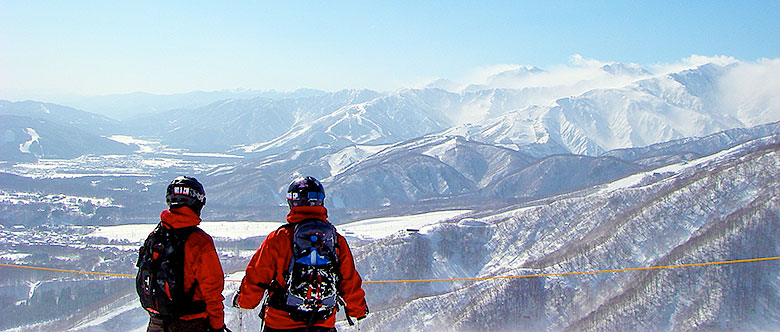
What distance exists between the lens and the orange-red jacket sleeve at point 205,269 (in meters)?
9.45

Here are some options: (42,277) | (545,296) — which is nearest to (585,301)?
(545,296)

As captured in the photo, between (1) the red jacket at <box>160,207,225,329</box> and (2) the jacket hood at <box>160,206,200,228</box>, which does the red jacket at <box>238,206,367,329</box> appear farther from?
(2) the jacket hood at <box>160,206,200,228</box>

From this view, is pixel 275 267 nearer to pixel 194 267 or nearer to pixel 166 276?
pixel 194 267

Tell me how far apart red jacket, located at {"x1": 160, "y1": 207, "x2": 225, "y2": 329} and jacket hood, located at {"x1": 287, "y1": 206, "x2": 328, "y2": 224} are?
1386 millimetres

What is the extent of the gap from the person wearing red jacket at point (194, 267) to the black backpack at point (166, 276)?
0.07 m

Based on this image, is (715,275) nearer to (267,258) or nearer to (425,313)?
(425,313)

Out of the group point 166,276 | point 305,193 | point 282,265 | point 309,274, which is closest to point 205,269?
point 166,276

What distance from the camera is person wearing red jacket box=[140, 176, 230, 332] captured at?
949 cm

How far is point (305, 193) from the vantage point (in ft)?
31.3

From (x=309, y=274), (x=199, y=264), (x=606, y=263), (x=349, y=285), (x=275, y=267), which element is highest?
(x=199, y=264)

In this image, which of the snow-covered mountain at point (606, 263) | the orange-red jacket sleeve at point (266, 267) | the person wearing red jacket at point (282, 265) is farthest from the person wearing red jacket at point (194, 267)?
the snow-covered mountain at point (606, 263)

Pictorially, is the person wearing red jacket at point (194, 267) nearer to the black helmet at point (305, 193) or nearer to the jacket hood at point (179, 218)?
the jacket hood at point (179, 218)

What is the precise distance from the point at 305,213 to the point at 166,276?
253 cm

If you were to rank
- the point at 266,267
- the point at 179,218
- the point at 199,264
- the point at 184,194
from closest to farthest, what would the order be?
the point at 266,267, the point at 199,264, the point at 179,218, the point at 184,194
